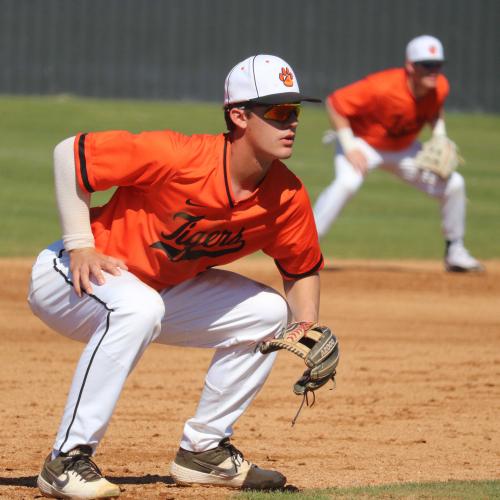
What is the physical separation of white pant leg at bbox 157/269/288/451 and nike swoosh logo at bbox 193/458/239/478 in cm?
5

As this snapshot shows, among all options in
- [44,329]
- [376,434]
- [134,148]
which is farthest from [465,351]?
[134,148]

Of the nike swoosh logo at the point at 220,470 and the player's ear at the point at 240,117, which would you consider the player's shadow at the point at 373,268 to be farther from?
the player's ear at the point at 240,117

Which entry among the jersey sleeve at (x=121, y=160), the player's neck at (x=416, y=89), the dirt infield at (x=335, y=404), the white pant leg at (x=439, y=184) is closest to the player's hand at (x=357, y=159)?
the white pant leg at (x=439, y=184)

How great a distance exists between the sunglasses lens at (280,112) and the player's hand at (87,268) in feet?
2.48

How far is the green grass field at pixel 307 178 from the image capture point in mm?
12062

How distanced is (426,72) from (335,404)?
4609mm

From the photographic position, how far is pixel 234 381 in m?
4.34

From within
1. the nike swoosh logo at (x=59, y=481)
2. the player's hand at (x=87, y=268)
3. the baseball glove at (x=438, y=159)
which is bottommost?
the baseball glove at (x=438, y=159)

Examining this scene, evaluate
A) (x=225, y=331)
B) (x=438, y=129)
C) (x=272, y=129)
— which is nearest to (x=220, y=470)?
(x=225, y=331)

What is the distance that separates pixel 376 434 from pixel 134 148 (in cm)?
202

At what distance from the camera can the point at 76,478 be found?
394 cm

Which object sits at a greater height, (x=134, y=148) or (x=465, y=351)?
(x=134, y=148)

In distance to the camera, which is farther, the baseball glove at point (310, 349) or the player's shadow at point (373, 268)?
the player's shadow at point (373, 268)

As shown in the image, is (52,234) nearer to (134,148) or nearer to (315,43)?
(134,148)
